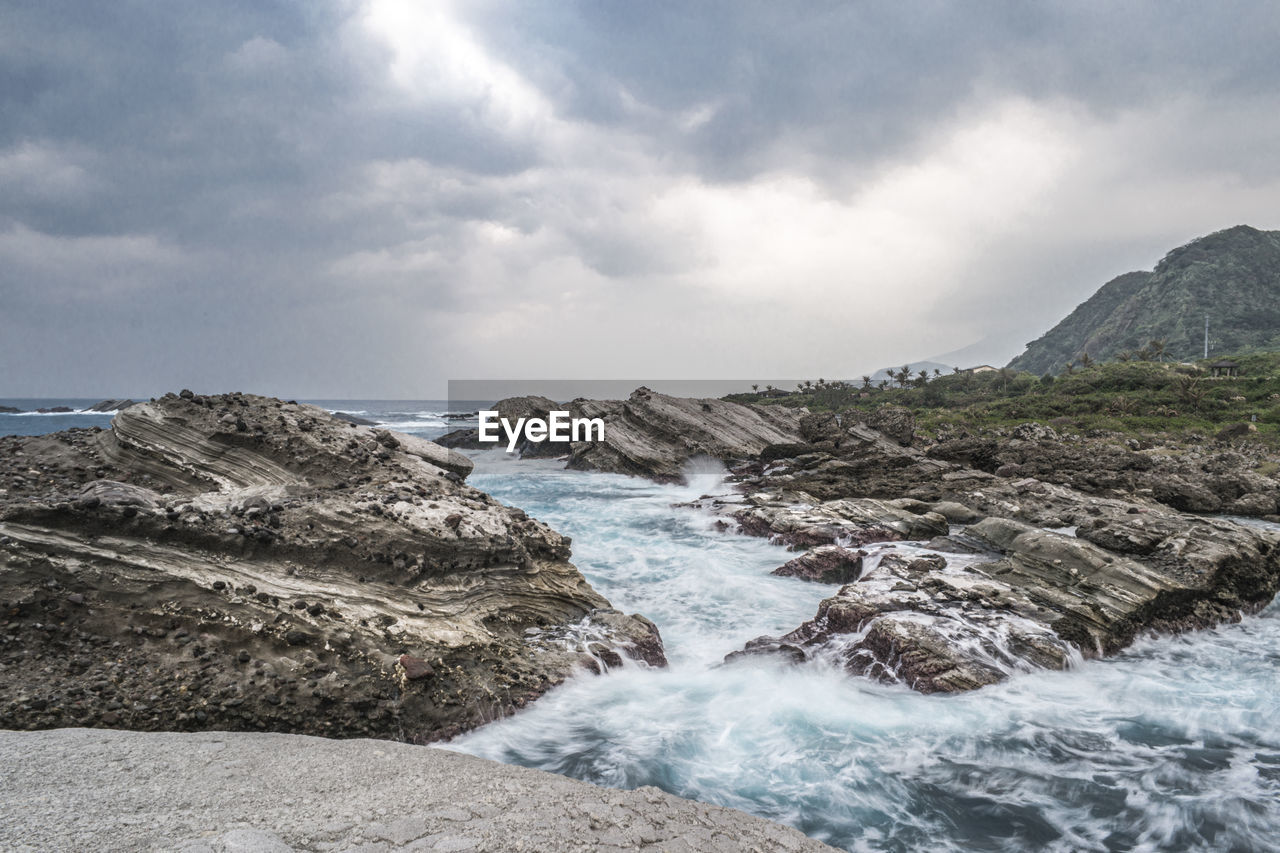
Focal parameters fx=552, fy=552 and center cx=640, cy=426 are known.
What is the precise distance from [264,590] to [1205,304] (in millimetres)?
211413

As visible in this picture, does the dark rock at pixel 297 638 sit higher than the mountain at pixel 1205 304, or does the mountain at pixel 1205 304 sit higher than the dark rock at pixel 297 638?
the mountain at pixel 1205 304

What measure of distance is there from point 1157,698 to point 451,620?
11.6 m

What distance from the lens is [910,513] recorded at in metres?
19.0

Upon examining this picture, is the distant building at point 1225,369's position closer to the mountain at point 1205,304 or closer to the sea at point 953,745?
the mountain at point 1205,304

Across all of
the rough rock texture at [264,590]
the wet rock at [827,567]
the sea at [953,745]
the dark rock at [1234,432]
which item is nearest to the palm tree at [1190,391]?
the dark rock at [1234,432]

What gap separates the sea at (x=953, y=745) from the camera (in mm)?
6410

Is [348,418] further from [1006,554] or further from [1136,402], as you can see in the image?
[1136,402]

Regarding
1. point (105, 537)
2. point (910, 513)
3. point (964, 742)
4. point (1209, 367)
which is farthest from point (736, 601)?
point (1209, 367)

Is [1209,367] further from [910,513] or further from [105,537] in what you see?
A: [105,537]

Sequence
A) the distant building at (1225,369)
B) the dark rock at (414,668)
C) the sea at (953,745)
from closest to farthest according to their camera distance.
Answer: the sea at (953,745) → the dark rock at (414,668) → the distant building at (1225,369)

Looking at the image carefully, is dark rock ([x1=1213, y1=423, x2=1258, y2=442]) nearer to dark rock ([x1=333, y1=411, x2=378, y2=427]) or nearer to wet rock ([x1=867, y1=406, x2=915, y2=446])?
wet rock ([x1=867, y1=406, x2=915, y2=446])

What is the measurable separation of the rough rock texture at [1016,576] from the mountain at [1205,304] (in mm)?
153383

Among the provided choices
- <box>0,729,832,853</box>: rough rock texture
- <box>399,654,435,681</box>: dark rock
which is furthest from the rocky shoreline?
<box>0,729,832,853</box>: rough rock texture

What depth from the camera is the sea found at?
Result: 6410 millimetres
